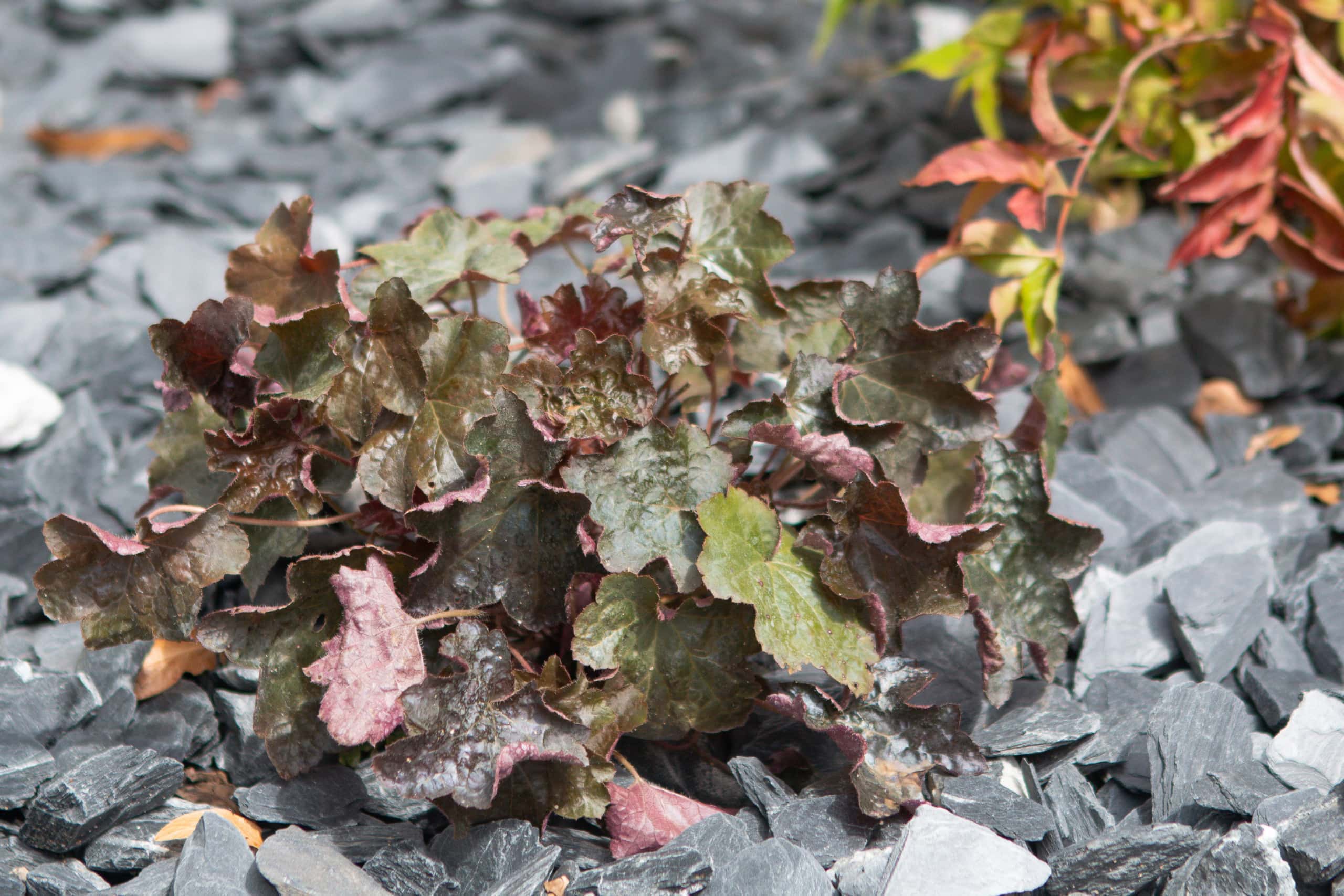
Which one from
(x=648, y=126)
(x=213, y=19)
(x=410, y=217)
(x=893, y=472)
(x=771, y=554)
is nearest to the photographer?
(x=771, y=554)

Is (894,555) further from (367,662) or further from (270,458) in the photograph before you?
(270,458)

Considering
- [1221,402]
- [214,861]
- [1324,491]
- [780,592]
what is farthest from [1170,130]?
[214,861]

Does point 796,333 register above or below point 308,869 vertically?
above

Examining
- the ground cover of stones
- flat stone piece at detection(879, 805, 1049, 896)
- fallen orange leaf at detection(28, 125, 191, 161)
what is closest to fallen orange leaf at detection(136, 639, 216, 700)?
the ground cover of stones

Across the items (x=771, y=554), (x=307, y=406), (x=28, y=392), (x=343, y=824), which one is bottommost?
(x=343, y=824)

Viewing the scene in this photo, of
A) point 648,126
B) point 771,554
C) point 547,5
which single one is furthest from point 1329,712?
point 547,5

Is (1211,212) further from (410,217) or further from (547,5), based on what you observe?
(547,5)

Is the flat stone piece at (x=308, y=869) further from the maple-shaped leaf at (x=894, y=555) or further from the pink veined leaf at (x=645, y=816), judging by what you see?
the maple-shaped leaf at (x=894, y=555)
